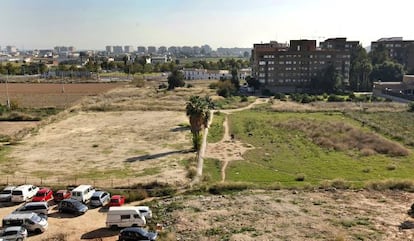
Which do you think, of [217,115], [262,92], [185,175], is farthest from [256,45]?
[185,175]

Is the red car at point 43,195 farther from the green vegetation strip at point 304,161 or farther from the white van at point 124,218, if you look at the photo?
the green vegetation strip at point 304,161

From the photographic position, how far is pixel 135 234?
25031mm

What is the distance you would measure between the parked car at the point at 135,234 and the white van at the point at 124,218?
1.74m

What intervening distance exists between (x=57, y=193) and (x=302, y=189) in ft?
65.0

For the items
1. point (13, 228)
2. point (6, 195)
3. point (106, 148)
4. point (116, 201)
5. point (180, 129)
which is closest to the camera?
point (13, 228)

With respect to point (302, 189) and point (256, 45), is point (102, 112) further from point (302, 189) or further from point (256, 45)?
point (256, 45)

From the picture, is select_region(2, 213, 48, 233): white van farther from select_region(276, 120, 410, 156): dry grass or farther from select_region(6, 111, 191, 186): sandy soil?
select_region(276, 120, 410, 156): dry grass

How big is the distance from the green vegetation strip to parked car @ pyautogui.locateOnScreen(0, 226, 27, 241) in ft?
60.6

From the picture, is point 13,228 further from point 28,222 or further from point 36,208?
point 36,208

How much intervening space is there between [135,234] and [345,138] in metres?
37.1

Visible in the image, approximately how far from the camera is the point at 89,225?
28141 mm

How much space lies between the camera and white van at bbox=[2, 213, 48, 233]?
26.7 meters

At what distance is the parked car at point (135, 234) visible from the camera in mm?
24906

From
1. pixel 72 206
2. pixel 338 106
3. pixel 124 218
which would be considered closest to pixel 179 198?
pixel 124 218
